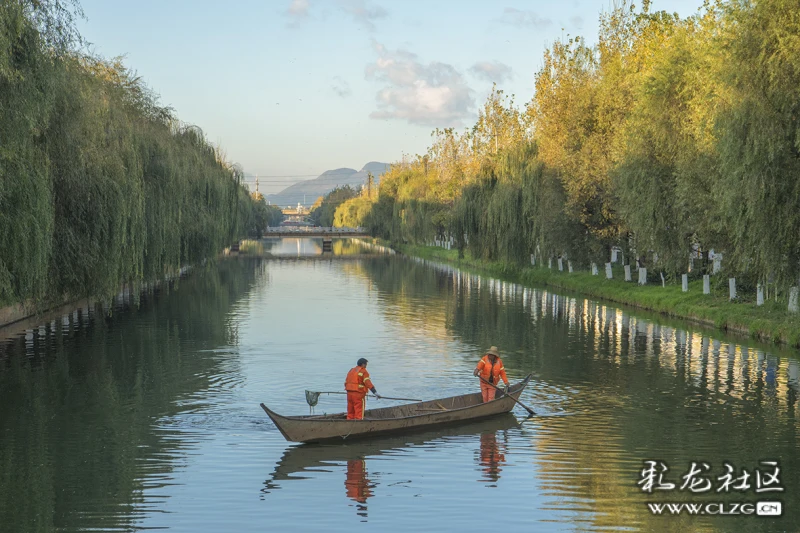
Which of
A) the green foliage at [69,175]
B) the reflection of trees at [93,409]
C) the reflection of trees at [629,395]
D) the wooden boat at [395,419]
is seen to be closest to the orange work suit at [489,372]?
the wooden boat at [395,419]

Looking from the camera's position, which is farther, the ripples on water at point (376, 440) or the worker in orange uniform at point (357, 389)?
the worker in orange uniform at point (357, 389)

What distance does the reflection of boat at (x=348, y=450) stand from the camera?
17.9 meters

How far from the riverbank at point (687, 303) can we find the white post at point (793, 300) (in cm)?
30

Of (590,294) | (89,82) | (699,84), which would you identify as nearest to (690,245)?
(699,84)

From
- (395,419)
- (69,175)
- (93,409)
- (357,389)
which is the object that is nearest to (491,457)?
(395,419)

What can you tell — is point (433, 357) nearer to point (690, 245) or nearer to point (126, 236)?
point (126, 236)

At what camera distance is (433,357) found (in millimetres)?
33094

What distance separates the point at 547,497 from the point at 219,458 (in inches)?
242

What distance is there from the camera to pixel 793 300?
3366 centimetres

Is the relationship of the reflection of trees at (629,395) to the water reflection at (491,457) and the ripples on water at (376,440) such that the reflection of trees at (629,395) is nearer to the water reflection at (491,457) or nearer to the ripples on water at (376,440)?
the ripples on water at (376,440)

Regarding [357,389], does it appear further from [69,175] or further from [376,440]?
[69,175]

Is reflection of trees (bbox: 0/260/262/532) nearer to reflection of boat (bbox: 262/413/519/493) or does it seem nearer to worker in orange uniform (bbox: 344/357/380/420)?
reflection of boat (bbox: 262/413/519/493)

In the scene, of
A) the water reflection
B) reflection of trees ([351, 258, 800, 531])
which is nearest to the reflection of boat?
the water reflection

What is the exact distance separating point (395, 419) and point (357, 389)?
101cm
